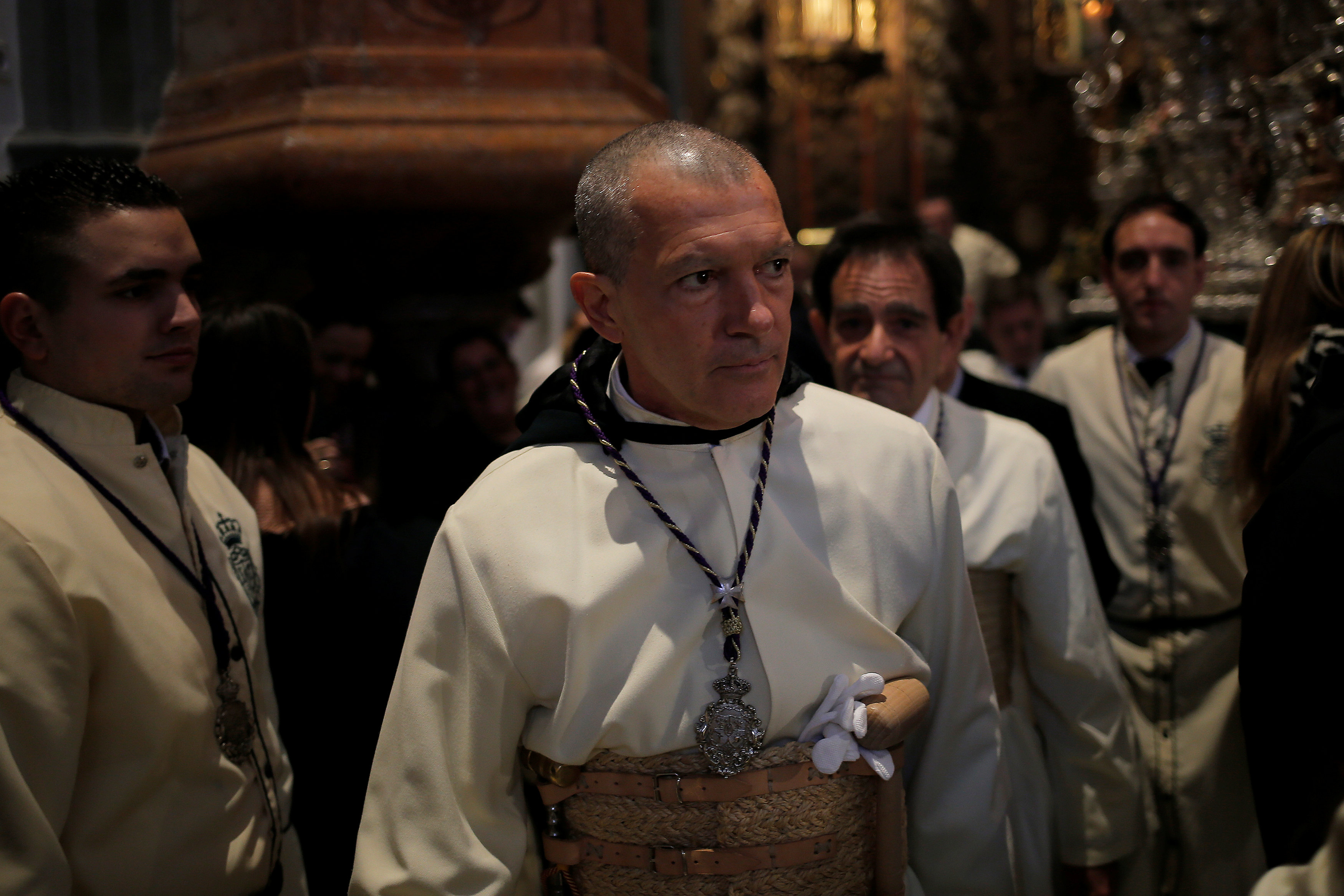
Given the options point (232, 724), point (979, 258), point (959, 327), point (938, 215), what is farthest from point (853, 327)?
point (979, 258)

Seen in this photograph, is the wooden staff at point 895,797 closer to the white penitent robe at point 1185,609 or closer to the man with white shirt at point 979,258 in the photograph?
the white penitent robe at point 1185,609

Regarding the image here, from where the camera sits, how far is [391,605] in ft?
8.25

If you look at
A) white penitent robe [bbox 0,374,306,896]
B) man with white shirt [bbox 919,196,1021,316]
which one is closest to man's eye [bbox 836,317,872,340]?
white penitent robe [bbox 0,374,306,896]

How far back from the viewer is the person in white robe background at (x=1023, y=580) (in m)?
2.56

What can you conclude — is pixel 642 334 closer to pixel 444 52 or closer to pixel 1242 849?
pixel 444 52

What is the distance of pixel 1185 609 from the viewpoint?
3355 millimetres

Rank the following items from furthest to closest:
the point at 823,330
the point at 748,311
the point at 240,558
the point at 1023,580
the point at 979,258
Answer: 1. the point at 979,258
2. the point at 823,330
3. the point at 1023,580
4. the point at 240,558
5. the point at 748,311

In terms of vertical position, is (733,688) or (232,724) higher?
(733,688)

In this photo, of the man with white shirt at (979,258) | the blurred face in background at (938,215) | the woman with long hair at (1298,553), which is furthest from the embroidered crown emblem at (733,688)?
the man with white shirt at (979,258)

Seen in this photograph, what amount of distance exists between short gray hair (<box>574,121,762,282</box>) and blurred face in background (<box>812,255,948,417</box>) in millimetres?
1023

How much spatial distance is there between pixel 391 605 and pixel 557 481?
0.88m

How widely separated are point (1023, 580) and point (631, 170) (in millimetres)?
1451

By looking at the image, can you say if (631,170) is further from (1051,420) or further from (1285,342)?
(1051,420)

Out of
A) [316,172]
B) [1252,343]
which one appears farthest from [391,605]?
[1252,343]
